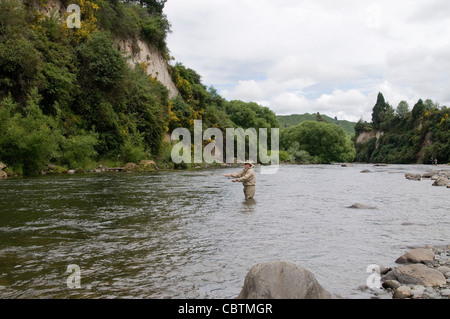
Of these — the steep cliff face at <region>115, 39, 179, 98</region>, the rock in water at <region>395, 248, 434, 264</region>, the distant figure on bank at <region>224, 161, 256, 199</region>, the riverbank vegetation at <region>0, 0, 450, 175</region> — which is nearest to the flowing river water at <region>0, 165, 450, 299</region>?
the rock in water at <region>395, 248, 434, 264</region>

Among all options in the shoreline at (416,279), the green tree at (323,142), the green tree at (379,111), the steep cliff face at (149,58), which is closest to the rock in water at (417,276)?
the shoreline at (416,279)

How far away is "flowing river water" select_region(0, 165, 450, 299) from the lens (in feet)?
15.9

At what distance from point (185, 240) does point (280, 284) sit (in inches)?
140

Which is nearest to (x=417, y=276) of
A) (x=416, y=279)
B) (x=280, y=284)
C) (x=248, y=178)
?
(x=416, y=279)

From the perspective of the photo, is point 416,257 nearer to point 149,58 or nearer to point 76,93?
point 76,93

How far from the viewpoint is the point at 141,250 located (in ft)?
21.1

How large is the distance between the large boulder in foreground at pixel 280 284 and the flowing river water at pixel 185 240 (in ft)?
1.72

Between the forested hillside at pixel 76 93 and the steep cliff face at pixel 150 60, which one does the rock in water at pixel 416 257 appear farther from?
the steep cliff face at pixel 150 60

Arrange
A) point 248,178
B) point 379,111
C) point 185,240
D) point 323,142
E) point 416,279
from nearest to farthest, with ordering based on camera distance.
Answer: point 416,279 < point 185,240 < point 248,178 < point 323,142 < point 379,111

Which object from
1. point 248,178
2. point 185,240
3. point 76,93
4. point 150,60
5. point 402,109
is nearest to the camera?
point 185,240

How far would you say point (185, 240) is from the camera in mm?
7336

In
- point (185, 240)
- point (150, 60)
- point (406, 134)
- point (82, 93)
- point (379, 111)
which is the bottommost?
point (185, 240)

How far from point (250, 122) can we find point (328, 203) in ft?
266
